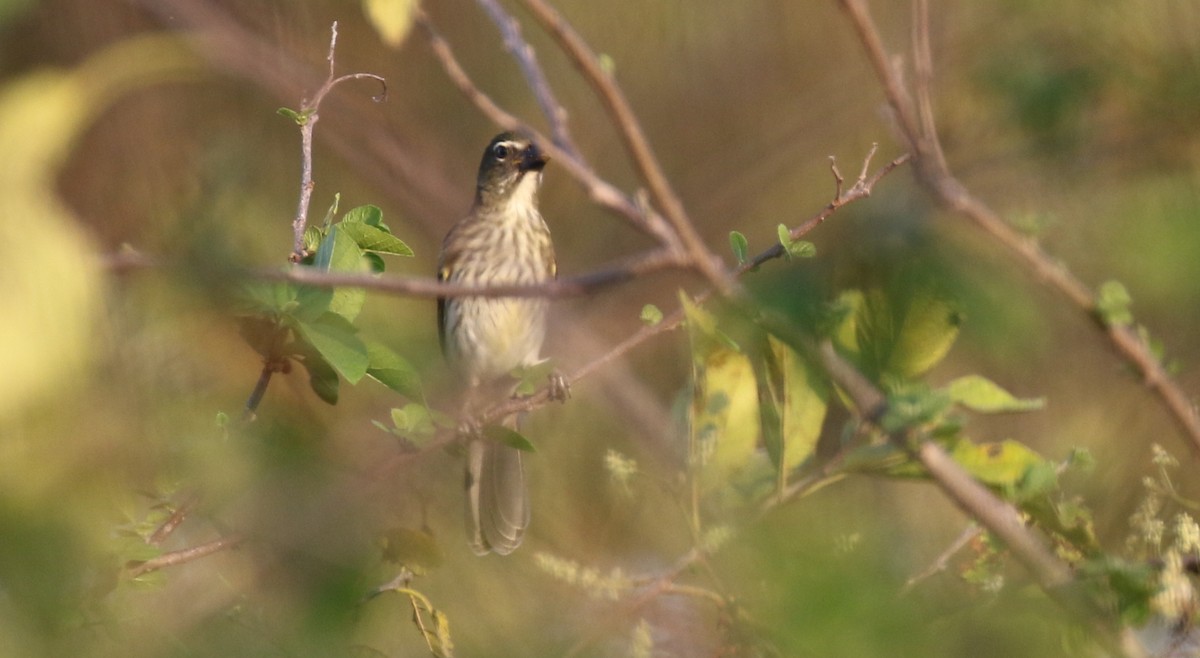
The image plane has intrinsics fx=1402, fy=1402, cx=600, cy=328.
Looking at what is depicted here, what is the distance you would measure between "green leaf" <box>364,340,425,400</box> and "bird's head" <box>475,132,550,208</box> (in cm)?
322

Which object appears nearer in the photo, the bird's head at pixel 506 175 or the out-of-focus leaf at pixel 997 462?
the out-of-focus leaf at pixel 997 462

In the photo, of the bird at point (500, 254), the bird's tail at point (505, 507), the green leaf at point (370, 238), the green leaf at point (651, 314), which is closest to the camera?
the green leaf at point (370, 238)

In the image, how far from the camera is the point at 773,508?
812mm

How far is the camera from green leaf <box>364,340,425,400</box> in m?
1.03

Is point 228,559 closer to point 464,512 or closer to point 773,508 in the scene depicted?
point 464,512

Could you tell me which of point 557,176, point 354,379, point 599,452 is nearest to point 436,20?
point 557,176

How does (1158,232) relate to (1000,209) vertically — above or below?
above

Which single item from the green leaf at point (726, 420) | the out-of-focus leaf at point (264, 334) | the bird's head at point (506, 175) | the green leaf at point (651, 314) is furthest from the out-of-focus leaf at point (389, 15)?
the bird's head at point (506, 175)

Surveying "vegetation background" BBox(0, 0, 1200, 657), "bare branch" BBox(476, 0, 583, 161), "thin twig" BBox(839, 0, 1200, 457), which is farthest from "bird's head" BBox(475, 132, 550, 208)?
"thin twig" BBox(839, 0, 1200, 457)

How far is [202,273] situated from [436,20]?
3860 mm

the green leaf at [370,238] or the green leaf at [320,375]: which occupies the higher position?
the green leaf at [370,238]

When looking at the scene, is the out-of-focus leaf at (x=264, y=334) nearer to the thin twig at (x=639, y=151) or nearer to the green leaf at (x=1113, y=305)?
the thin twig at (x=639, y=151)

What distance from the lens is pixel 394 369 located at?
41.3 inches

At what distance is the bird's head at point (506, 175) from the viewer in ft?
14.1
